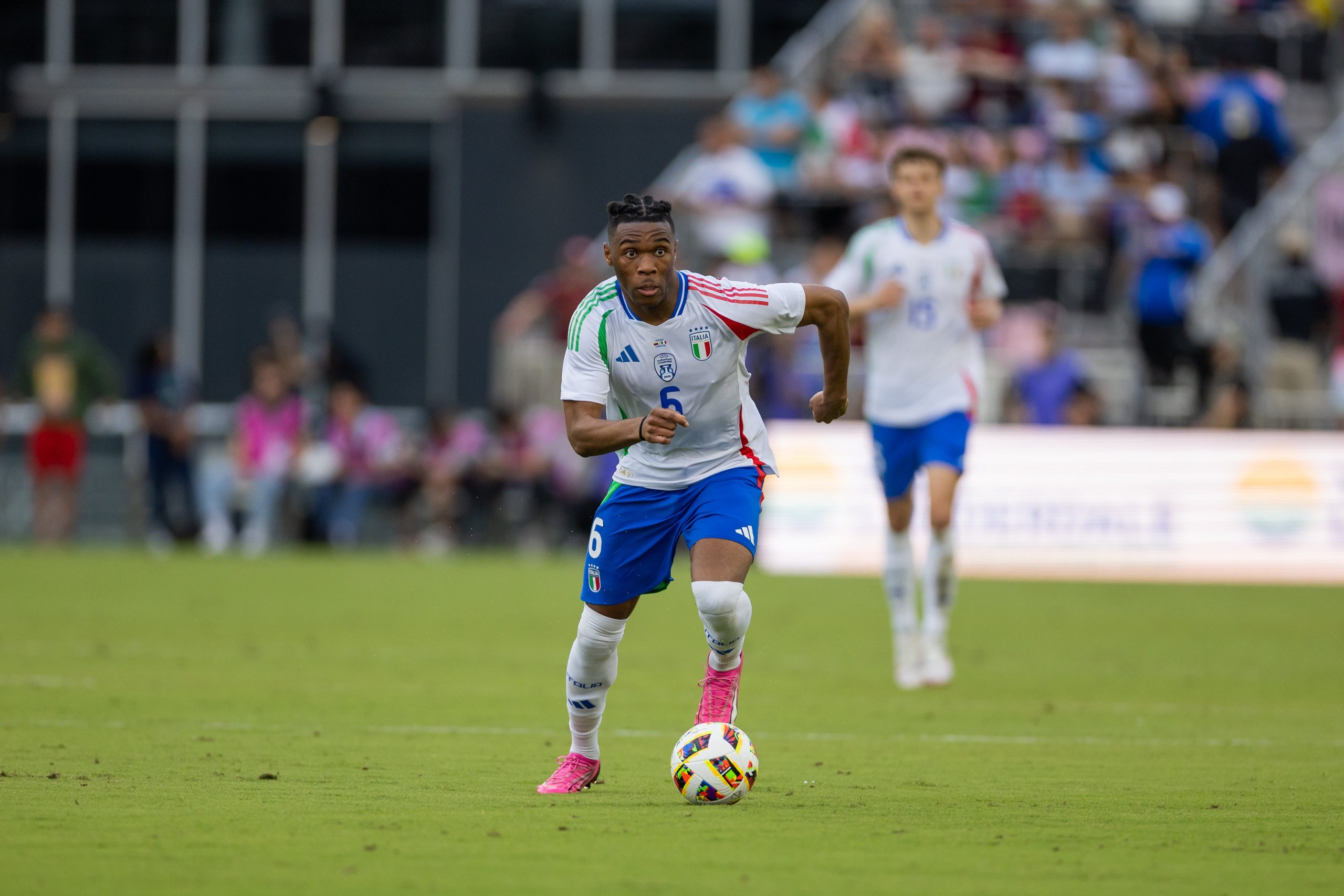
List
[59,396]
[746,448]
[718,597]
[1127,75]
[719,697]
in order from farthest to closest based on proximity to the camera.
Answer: [1127,75], [59,396], [746,448], [719,697], [718,597]

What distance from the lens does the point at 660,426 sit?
6.40 meters

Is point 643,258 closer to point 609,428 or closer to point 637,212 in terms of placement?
point 637,212

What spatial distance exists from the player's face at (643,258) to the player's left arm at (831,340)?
0.59 meters

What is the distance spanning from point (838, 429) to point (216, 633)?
24.5ft

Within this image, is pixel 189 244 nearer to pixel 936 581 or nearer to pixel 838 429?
pixel 838 429

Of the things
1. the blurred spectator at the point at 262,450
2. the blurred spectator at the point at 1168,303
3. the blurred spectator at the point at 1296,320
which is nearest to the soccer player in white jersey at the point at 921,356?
the blurred spectator at the point at 1168,303

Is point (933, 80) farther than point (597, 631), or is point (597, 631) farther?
point (933, 80)

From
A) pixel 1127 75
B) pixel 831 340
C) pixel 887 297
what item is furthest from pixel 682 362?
pixel 1127 75

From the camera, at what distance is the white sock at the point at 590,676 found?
23.1ft

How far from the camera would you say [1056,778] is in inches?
291

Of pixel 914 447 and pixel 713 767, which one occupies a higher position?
pixel 914 447

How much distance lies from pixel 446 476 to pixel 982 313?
12.7 m

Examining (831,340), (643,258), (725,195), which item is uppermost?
(725,195)

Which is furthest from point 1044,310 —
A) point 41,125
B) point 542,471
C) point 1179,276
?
point 41,125
